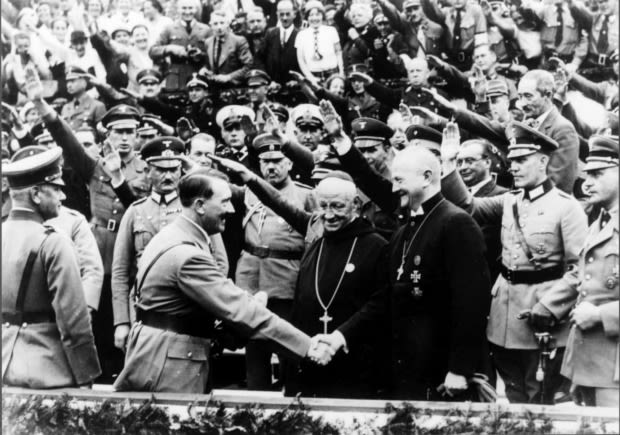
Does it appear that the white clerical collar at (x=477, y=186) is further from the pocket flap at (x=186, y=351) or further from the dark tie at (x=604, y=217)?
the pocket flap at (x=186, y=351)

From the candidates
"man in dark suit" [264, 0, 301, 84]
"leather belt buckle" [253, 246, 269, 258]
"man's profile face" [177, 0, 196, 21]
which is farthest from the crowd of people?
"man's profile face" [177, 0, 196, 21]

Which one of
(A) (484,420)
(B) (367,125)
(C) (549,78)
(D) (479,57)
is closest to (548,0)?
(C) (549,78)

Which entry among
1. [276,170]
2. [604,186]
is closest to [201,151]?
[276,170]

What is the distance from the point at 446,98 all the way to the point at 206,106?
6.66ft

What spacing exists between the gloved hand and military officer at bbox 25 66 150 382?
2.37m

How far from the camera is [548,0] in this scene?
4969mm

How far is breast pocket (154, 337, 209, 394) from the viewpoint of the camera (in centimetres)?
423

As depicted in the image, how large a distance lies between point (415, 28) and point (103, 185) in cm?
225

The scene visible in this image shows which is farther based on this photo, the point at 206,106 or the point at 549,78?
the point at 206,106

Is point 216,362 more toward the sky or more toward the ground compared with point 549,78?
more toward the ground

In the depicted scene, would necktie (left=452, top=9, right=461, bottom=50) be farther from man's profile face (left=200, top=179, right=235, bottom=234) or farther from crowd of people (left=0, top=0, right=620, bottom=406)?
man's profile face (left=200, top=179, right=235, bottom=234)

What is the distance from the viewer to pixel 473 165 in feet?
16.9

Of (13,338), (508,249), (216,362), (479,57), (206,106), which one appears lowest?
(216,362)

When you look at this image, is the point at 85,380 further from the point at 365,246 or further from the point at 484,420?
the point at 484,420
